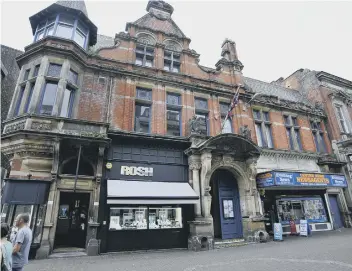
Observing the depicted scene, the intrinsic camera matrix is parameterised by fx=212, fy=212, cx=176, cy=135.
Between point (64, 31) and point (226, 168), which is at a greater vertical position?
point (64, 31)

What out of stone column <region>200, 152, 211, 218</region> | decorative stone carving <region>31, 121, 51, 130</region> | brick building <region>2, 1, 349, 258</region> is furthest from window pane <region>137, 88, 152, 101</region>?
decorative stone carving <region>31, 121, 51, 130</region>

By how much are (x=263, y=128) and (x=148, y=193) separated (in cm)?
1021

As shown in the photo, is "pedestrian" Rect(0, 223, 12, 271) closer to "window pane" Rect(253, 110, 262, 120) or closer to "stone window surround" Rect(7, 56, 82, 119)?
"stone window surround" Rect(7, 56, 82, 119)

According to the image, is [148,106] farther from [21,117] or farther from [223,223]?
[223,223]

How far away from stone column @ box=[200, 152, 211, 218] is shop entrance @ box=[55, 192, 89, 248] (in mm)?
5827

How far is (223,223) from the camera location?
38.4ft

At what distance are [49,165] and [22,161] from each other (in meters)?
1.04

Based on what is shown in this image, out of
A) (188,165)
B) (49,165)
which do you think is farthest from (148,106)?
(49,165)

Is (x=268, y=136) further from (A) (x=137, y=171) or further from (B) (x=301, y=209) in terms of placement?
(A) (x=137, y=171)

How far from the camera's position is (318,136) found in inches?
699

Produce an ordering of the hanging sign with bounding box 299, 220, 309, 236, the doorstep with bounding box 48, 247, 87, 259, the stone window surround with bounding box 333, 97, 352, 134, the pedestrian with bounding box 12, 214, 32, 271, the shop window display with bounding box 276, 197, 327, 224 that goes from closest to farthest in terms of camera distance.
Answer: the pedestrian with bounding box 12, 214, 32, 271 < the doorstep with bounding box 48, 247, 87, 259 < the hanging sign with bounding box 299, 220, 309, 236 < the shop window display with bounding box 276, 197, 327, 224 < the stone window surround with bounding box 333, 97, 352, 134

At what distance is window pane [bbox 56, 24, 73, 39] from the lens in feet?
37.9

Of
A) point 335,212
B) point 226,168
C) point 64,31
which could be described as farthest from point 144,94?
point 335,212

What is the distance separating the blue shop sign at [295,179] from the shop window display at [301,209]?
225 cm
